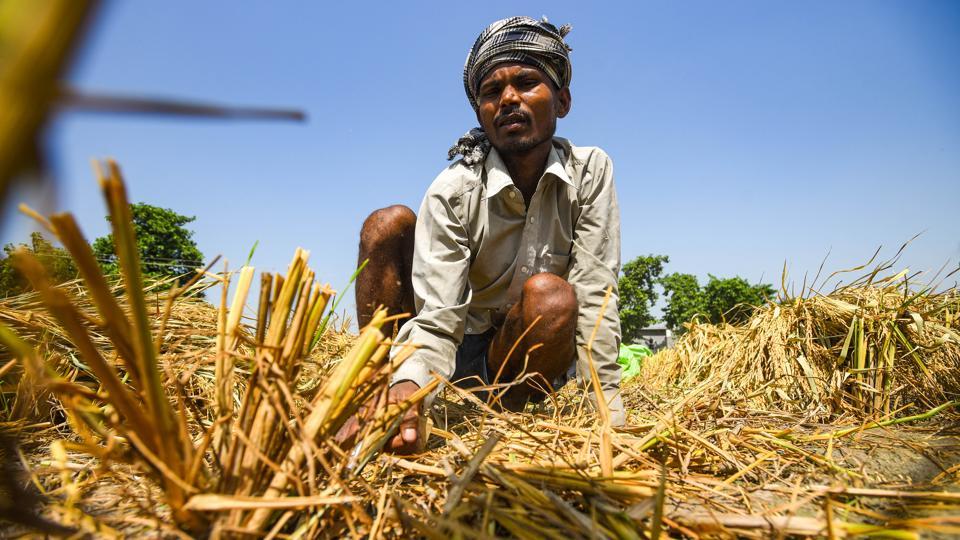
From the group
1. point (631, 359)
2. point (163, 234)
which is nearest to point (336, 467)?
point (631, 359)

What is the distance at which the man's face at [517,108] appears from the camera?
220 cm

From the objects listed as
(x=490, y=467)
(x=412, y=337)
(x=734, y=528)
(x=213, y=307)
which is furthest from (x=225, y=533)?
(x=213, y=307)

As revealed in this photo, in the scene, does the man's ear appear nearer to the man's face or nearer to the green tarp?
the man's face

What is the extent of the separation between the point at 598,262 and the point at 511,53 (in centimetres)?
102

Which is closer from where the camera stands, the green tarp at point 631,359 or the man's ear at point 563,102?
the man's ear at point 563,102

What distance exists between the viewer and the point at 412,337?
5.64 feet

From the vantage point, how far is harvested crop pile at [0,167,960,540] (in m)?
0.64

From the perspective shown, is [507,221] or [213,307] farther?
[213,307]

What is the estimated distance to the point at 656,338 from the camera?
18328 millimetres

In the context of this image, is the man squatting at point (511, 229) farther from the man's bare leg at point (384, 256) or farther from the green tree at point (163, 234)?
the green tree at point (163, 234)

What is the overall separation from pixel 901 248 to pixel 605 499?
7.90 feet

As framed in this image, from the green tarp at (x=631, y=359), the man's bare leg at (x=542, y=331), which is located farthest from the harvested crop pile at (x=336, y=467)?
the green tarp at (x=631, y=359)

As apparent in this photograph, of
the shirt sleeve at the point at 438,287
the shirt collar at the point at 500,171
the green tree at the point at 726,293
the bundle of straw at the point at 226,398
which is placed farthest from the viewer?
the green tree at the point at 726,293

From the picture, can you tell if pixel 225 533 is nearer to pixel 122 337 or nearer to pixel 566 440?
pixel 122 337
